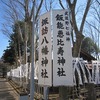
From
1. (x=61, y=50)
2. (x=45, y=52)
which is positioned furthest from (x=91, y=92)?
(x=61, y=50)

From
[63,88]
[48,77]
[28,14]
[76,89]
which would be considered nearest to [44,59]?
[48,77]

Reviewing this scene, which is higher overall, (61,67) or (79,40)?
(79,40)

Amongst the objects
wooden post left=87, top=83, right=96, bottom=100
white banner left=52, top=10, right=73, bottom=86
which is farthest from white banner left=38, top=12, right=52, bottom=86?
wooden post left=87, top=83, right=96, bottom=100

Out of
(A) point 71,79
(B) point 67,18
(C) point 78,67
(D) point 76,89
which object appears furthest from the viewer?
(D) point 76,89

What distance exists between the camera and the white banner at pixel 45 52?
856 centimetres

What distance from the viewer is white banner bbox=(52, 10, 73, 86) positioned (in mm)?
8305

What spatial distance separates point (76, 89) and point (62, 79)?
8.22 m

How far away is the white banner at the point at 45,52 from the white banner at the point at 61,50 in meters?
0.22

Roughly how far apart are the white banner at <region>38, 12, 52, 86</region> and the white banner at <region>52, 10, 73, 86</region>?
0.22 metres

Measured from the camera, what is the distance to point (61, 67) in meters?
8.38

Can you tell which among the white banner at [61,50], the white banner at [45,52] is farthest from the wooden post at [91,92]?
the white banner at [61,50]

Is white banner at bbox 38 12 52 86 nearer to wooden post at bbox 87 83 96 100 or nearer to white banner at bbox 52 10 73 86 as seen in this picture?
white banner at bbox 52 10 73 86

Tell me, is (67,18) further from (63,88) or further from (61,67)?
(63,88)

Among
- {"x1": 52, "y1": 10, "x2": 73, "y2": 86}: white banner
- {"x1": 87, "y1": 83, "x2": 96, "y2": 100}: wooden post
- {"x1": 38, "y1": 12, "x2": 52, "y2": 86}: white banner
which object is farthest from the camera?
{"x1": 87, "y1": 83, "x2": 96, "y2": 100}: wooden post
